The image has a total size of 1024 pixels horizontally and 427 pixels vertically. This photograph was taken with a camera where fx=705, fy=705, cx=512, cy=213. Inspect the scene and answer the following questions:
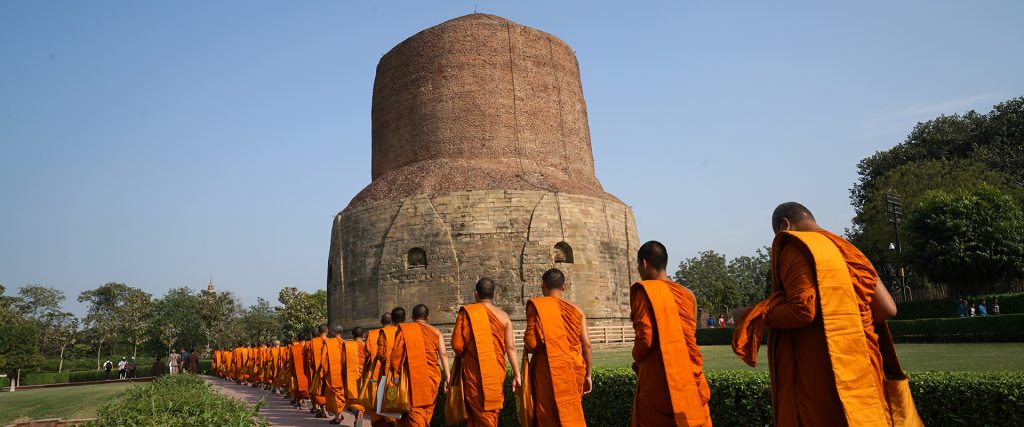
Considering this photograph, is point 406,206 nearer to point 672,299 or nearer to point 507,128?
point 507,128

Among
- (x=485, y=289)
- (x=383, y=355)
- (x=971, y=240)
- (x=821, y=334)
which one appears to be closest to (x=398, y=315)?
(x=383, y=355)

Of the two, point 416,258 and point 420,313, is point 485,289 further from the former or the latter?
point 416,258

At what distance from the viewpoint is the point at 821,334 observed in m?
3.26

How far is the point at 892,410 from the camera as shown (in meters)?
3.28

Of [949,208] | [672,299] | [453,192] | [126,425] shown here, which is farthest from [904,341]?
[126,425]

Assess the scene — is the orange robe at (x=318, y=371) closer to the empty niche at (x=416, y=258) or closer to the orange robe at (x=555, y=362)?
the orange robe at (x=555, y=362)

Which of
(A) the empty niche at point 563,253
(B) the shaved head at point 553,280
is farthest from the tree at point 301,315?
(B) the shaved head at point 553,280

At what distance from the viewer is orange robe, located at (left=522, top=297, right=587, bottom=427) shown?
5.31 metres

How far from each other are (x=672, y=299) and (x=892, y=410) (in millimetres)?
1467

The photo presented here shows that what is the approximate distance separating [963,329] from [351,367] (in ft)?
50.9

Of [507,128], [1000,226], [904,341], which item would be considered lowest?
[904,341]

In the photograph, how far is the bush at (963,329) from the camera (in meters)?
16.4

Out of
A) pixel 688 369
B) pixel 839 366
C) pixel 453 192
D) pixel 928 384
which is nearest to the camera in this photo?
pixel 839 366

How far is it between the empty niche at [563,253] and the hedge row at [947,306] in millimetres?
11144
